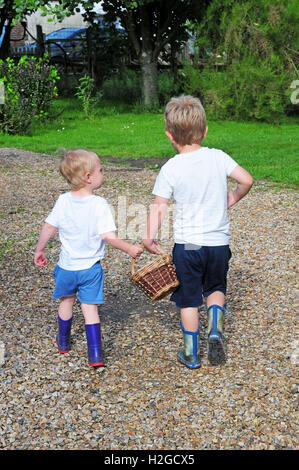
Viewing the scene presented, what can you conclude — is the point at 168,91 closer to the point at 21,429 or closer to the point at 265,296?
the point at 265,296

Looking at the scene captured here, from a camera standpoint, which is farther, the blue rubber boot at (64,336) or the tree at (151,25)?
the tree at (151,25)

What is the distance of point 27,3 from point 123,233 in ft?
29.8

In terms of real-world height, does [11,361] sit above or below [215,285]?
below

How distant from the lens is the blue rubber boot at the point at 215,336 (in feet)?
10.3

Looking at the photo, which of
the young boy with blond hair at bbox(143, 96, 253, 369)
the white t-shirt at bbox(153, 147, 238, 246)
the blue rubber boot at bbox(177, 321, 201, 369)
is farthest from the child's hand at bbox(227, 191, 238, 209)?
the blue rubber boot at bbox(177, 321, 201, 369)

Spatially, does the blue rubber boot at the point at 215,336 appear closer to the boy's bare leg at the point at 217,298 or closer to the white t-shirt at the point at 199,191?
the boy's bare leg at the point at 217,298

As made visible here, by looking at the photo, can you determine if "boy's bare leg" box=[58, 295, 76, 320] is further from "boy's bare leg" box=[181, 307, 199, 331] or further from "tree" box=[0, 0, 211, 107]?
"tree" box=[0, 0, 211, 107]

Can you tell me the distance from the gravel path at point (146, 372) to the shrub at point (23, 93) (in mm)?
6945

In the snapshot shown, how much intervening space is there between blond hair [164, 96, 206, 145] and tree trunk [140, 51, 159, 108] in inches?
514

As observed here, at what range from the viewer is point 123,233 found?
5.85m

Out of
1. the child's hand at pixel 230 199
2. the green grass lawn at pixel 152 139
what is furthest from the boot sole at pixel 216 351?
the green grass lawn at pixel 152 139

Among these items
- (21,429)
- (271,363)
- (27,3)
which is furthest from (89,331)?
(27,3)

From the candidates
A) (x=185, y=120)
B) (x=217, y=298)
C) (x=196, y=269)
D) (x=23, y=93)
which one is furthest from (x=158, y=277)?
(x=23, y=93)

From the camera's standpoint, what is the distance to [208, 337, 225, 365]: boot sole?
3.14 metres
